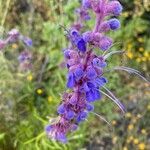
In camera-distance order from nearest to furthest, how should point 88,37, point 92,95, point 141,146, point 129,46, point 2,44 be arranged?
point 88,37 < point 92,95 < point 2,44 < point 141,146 < point 129,46

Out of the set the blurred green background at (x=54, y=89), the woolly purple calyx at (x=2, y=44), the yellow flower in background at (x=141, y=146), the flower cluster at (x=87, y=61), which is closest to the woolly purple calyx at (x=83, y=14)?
the blurred green background at (x=54, y=89)

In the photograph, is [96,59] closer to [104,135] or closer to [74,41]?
[74,41]

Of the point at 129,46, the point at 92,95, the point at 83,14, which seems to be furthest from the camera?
the point at 129,46

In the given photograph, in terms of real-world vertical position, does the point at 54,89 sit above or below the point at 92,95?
below

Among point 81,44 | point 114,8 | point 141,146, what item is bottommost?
point 141,146

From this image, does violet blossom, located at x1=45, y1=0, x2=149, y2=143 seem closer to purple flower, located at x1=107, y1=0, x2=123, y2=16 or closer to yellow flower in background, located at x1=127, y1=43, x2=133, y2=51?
purple flower, located at x1=107, y1=0, x2=123, y2=16

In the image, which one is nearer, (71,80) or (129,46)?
(71,80)

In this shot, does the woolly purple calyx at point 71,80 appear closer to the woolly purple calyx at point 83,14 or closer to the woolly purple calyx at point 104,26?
the woolly purple calyx at point 104,26

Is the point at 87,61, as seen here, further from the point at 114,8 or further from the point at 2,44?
the point at 2,44

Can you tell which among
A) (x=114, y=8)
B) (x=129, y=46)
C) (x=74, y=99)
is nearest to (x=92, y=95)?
(x=74, y=99)
